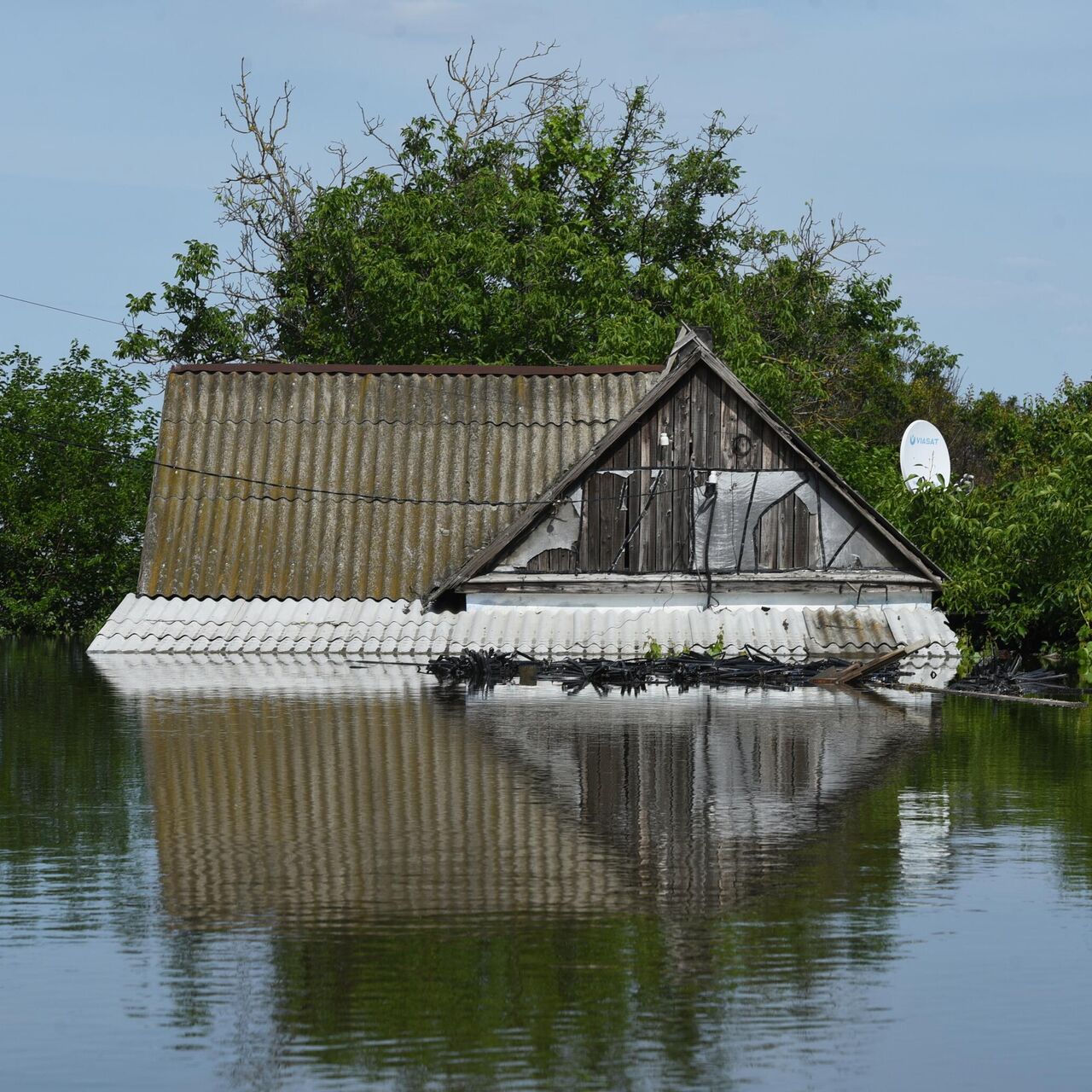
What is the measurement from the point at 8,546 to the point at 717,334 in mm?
18765

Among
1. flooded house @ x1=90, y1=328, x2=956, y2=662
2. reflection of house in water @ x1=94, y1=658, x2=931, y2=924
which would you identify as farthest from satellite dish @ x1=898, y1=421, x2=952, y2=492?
reflection of house in water @ x1=94, y1=658, x2=931, y2=924

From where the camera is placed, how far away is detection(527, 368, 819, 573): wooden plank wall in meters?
27.2

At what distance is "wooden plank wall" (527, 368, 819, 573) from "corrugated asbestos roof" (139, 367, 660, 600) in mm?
1846

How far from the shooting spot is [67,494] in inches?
1720

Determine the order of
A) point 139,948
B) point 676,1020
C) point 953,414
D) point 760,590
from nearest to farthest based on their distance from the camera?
point 676,1020, point 139,948, point 760,590, point 953,414

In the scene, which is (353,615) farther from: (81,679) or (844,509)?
(844,509)

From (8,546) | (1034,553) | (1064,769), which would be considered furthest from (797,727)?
(8,546)

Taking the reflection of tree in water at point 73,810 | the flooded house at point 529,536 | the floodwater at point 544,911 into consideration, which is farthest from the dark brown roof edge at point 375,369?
the floodwater at point 544,911

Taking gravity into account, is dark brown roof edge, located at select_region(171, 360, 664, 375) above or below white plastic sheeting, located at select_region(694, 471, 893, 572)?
above

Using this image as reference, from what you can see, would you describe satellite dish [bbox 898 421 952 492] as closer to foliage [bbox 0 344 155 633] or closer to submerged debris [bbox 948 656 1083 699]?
submerged debris [bbox 948 656 1083 699]

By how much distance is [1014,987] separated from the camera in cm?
743

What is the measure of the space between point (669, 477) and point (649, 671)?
446 centimetres

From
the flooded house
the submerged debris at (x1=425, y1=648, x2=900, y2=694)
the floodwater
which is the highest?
the flooded house

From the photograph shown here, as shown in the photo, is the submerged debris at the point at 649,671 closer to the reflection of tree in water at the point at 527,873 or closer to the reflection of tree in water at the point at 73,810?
the reflection of tree in water at the point at 73,810
